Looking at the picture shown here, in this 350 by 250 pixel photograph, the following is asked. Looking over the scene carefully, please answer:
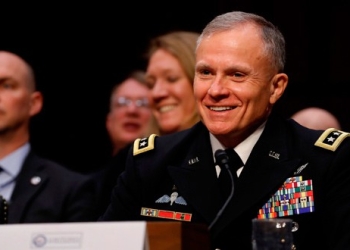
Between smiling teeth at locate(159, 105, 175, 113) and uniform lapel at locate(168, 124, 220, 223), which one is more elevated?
smiling teeth at locate(159, 105, 175, 113)

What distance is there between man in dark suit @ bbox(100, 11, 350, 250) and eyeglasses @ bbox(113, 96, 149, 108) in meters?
1.72

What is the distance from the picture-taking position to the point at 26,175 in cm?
364

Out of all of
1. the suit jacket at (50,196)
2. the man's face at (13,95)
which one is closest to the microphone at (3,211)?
the suit jacket at (50,196)

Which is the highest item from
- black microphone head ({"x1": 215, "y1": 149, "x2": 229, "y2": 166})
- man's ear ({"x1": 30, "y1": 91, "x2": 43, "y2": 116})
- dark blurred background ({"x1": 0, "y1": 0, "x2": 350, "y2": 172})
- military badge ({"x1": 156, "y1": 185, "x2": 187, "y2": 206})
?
dark blurred background ({"x1": 0, "y1": 0, "x2": 350, "y2": 172})

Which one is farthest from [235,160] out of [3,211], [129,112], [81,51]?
[81,51]

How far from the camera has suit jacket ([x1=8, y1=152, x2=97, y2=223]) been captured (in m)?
3.46

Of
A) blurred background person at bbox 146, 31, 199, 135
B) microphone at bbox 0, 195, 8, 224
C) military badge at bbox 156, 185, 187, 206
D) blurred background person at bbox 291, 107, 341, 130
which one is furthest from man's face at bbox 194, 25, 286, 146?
blurred background person at bbox 291, 107, 341, 130

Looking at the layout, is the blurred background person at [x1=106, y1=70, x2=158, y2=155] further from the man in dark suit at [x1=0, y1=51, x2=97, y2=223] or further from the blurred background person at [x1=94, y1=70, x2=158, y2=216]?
the man in dark suit at [x1=0, y1=51, x2=97, y2=223]

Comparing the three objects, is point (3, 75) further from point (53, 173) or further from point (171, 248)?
point (171, 248)

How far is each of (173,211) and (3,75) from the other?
1.49 metres

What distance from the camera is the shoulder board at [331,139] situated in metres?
2.55

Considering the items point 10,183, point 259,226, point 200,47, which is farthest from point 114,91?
point 259,226

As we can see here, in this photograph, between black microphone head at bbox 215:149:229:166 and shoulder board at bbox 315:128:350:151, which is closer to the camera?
black microphone head at bbox 215:149:229:166

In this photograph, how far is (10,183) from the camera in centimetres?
364
